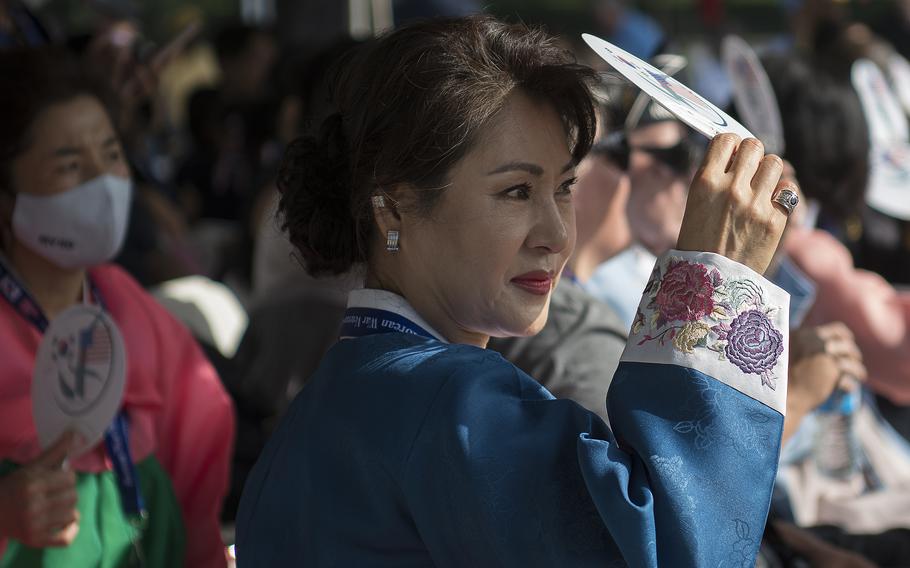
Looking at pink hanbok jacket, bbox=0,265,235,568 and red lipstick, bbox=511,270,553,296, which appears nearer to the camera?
red lipstick, bbox=511,270,553,296

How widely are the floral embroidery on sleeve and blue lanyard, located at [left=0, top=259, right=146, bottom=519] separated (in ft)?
4.30

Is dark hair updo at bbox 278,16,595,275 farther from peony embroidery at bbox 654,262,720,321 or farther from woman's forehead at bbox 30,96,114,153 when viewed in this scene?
woman's forehead at bbox 30,96,114,153

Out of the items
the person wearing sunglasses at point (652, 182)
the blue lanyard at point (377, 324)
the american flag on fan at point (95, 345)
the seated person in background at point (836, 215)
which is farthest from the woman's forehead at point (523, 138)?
the seated person in background at point (836, 215)

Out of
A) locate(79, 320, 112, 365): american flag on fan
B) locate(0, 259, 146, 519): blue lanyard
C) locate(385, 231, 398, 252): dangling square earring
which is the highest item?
locate(385, 231, 398, 252): dangling square earring

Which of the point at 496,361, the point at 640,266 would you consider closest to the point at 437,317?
the point at 496,361

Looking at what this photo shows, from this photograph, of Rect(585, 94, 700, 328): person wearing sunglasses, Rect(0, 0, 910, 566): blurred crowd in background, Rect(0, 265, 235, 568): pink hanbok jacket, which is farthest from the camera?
Rect(585, 94, 700, 328): person wearing sunglasses

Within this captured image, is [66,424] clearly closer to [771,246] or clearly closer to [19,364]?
[19,364]

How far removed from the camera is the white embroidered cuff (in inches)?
60.6

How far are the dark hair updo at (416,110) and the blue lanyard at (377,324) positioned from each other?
4.7 inches

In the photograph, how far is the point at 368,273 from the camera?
189 cm

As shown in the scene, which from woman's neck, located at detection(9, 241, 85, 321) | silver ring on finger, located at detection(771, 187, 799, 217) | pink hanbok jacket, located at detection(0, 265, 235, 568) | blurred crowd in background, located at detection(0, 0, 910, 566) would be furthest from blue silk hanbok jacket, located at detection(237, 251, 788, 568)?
woman's neck, located at detection(9, 241, 85, 321)

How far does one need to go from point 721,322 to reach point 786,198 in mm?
193

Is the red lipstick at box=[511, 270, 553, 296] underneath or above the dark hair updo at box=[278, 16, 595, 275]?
underneath

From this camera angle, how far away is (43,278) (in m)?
2.69
